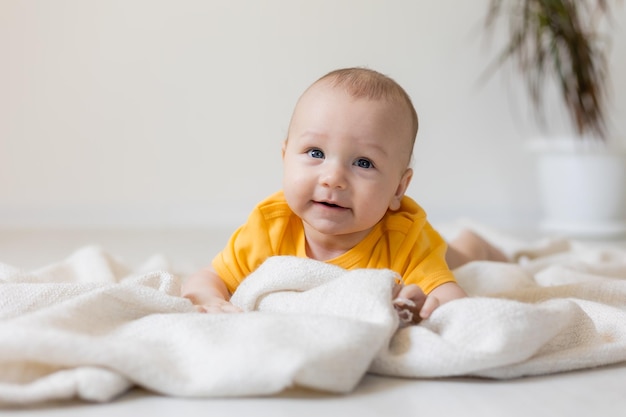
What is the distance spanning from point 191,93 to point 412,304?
8.51ft

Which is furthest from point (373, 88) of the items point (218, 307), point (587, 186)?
point (587, 186)

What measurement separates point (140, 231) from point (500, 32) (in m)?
1.78

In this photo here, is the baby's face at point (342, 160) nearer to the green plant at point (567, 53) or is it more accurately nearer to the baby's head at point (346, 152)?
the baby's head at point (346, 152)

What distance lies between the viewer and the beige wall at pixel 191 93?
3441mm

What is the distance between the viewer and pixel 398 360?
97cm

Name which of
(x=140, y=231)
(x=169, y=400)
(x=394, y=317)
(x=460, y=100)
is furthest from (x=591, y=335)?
(x=460, y=100)

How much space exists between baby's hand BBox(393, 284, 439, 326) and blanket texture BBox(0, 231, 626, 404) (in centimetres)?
4

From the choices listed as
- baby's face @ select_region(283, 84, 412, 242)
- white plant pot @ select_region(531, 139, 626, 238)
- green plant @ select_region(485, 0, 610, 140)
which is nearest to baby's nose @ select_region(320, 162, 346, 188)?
baby's face @ select_region(283, 84, 412, 242)

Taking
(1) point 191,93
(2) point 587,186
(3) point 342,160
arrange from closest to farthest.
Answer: (3) point 342,160 < (2) point 587,186 < (1) point 191,93

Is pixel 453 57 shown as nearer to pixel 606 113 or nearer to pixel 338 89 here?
pixel 606 113

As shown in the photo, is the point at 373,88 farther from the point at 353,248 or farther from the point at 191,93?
the point at 191,93

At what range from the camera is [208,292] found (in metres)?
1.28

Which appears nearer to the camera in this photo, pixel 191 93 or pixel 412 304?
pixel 412 304

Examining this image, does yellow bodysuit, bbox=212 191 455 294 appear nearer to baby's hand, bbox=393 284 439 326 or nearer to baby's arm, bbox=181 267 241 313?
baby's arm, bbox=181 267 241 313
